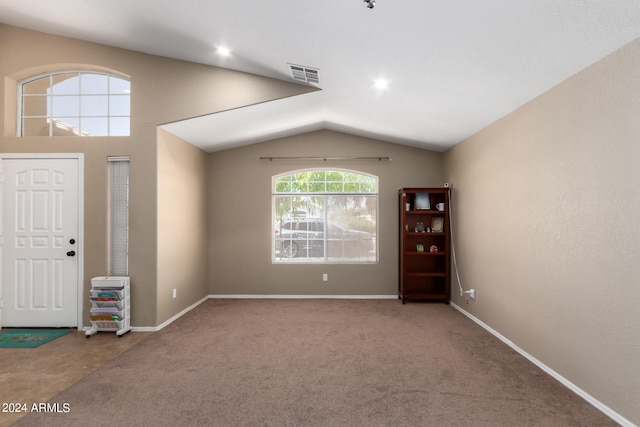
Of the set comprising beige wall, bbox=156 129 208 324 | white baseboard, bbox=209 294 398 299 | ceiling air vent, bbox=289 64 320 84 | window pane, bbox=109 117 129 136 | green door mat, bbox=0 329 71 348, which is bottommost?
white baseboard, bbox=209 294 398 299

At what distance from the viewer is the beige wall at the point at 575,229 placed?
2.07 metres

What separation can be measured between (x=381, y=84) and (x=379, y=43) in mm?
772

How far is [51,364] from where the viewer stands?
9.71 feet

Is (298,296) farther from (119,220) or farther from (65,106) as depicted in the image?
(65,106)

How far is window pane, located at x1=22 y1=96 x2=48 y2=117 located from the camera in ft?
13.2

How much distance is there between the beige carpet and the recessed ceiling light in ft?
8.62

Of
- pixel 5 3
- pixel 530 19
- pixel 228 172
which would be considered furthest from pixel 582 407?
Answer: pixel 5 3

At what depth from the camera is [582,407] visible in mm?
2285

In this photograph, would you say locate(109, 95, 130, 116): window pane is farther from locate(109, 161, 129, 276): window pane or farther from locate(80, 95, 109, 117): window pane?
locate(109, 161, 129, 276): window pane

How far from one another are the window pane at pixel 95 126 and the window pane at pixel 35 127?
454 mm

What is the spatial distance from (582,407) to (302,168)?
14.2ft

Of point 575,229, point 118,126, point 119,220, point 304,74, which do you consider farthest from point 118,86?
point 575,229

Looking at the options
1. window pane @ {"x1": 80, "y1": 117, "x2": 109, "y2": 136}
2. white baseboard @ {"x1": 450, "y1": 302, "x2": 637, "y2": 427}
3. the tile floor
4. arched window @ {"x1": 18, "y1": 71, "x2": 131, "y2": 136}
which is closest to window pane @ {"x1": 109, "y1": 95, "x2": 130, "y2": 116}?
arched window @ {"x1": 18, "y1": 71, "x2": 131, "y2": 136}

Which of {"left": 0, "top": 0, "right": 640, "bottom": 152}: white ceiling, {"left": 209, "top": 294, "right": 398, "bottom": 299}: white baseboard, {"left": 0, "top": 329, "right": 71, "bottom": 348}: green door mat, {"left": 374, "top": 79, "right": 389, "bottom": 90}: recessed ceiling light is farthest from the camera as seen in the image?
{"left": 209, "top": 294, "right": 398, "bottom": 299}: white baseboard
